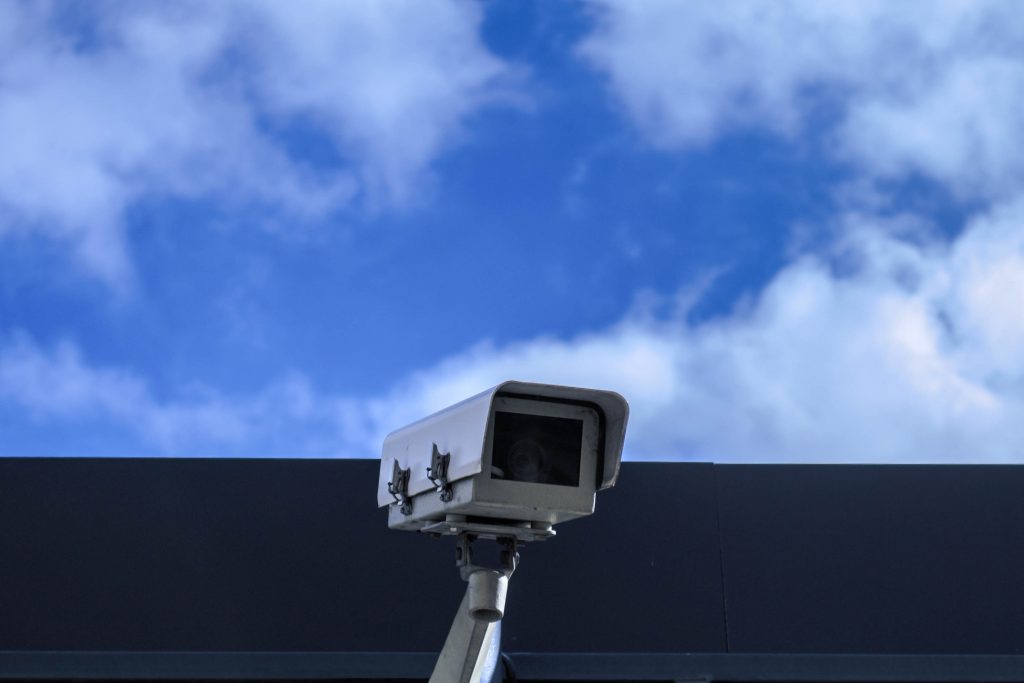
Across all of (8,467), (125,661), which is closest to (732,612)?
(125,661)

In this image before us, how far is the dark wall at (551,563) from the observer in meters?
5.50

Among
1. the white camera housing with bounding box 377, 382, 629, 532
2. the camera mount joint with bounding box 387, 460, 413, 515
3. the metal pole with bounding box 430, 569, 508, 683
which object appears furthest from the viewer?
the camera mount joint with bounding box 387, 460, 413, 515

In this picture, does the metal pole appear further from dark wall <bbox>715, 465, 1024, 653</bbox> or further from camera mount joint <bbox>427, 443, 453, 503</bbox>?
dark wall <bbox>715, 465, 1024, 653</bbox>

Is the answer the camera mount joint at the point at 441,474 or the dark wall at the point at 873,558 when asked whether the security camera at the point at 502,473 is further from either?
the dark wall at the point at 873,558

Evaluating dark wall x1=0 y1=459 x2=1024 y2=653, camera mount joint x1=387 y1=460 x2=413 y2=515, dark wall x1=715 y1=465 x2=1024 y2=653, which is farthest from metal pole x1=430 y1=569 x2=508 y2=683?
dark wall x1=715 y1=465 x2=1024 y2=653

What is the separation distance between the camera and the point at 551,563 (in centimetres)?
559

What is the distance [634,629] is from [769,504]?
0.90 metres

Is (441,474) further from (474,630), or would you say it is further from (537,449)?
(474,630)

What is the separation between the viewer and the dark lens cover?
290cm

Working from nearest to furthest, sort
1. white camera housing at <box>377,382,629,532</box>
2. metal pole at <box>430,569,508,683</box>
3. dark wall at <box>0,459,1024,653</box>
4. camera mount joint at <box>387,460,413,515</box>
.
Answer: white camera housing at <box>377,382,629,532</box>, metal pole at <box>430,569,508,683</box>, camera mount joint at <box>387,460,413,515</box>, dark wall at <box>0,459,1024,653</box>

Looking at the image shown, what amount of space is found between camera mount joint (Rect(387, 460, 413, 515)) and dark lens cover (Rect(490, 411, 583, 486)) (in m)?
0.38

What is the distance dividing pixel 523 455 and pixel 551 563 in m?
2.79

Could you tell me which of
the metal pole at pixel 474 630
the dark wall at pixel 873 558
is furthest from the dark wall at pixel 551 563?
the metal pole at pixel 474 630

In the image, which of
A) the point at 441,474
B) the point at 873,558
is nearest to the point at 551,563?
the point at 873,558
